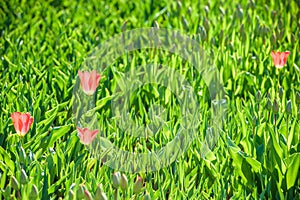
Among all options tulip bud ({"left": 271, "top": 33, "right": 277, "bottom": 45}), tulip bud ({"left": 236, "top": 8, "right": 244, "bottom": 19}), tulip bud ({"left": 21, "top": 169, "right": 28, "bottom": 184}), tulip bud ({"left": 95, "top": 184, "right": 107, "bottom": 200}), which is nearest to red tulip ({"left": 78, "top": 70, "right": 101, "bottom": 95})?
tulip bud ({"left": 21, "top": 169, "right": 28, "bottom": 184})

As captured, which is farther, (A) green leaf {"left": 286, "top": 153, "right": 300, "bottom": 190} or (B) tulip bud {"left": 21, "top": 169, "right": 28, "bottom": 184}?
(A) green leaf {"left": 286, "top": 153, "right": 300, "bottom": 190}

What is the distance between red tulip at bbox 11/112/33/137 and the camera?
192 cm

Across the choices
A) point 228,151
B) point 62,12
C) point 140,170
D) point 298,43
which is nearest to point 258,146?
point 228,151

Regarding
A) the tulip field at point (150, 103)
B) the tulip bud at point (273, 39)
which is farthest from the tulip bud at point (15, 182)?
the tulip bud at point (273, 39)

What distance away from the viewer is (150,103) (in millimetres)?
2506

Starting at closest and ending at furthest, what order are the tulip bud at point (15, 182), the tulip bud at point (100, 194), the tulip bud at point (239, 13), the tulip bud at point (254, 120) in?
the tulip bud at point (100, 194), the tulip bud at point (15, 182), the tulip bud at point (254, 120), the tulip bud at point (239, 13)

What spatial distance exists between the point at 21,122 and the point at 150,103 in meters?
0.71

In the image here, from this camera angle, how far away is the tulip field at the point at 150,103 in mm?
1924

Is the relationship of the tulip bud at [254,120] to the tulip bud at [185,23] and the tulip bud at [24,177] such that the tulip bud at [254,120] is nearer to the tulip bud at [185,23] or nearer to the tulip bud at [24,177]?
the tulip bud at [24,177]

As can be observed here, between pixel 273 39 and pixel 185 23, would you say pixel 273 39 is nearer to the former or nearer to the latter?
pixel 273 39

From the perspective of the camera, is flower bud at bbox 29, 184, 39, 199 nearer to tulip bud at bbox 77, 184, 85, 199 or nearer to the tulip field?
the tulip field

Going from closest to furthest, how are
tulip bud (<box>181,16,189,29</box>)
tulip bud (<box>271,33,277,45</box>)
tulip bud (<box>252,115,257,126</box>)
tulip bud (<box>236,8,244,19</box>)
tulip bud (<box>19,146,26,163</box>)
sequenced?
tulip bud (<box>19,146,26,163</box>)
tulip bud (<box>252,115,257,126</box>)
tulip bud (<box>271,33,277,45</box>)
tulip bud (<box>181,16,189,29</box>)
tulip bud (<box>236,8,244,19</box>)

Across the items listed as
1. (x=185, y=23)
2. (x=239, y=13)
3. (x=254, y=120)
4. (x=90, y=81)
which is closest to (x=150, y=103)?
(x=90, y=81)

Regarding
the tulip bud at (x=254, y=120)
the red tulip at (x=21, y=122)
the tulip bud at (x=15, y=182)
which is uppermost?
the red tulip at (x=21, y=122)
